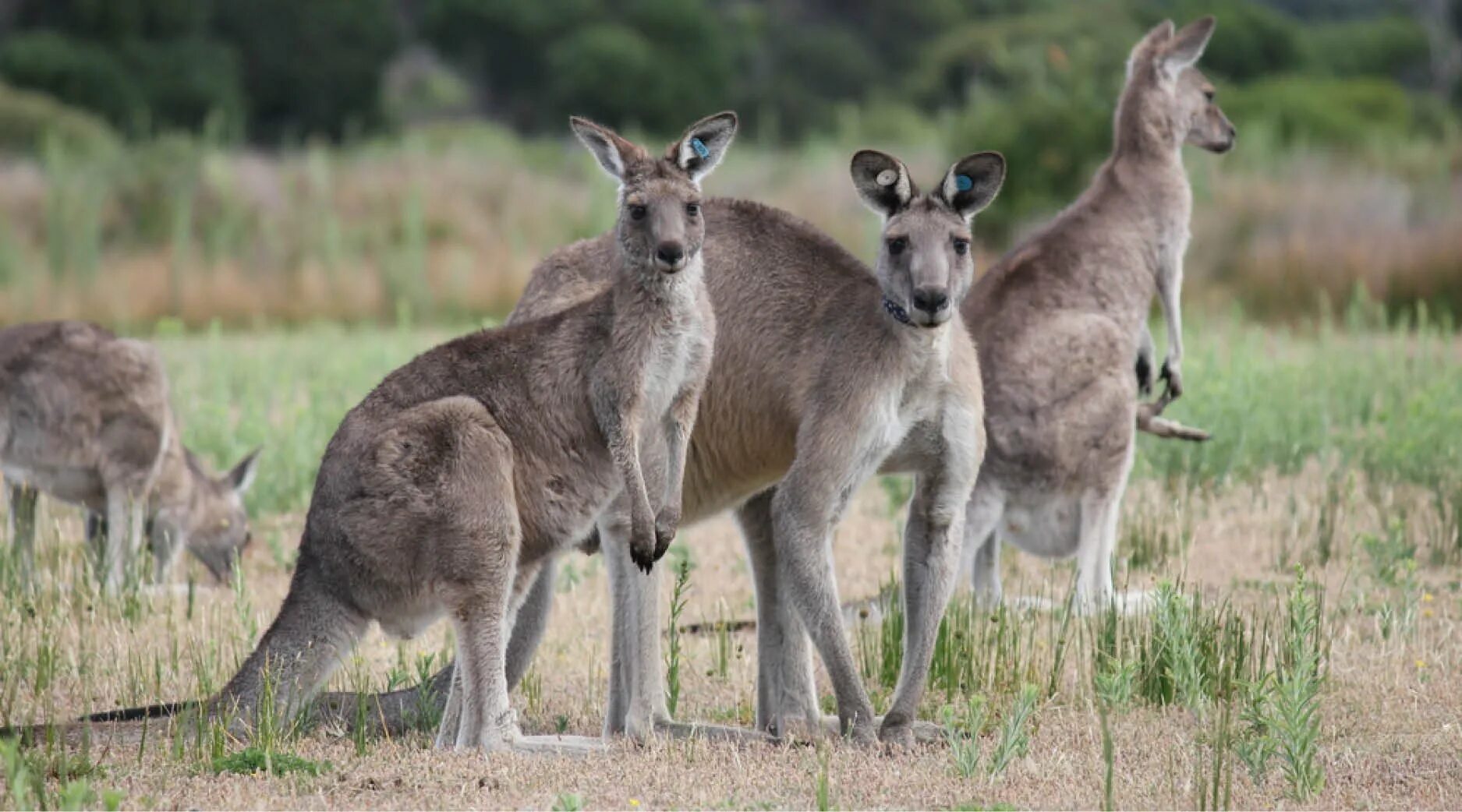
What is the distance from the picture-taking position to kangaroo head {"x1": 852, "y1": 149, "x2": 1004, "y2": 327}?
5113 mm

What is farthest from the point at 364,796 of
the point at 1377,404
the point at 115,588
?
the point at 1377,404

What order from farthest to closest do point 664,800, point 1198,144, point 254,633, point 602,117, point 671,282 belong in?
1. point 602,117
2. point 1198,144
3. point 254,633
4. point 671,282
5. point 664,800

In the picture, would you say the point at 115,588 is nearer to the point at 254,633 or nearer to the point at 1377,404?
the point at 254,633

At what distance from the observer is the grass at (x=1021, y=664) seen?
4.66 metres

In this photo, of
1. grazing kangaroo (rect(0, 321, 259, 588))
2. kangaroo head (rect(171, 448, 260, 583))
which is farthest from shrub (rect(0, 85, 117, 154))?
grazing kangaroo (rect(0, 321, 259, 588))

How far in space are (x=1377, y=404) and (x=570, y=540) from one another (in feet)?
22.2

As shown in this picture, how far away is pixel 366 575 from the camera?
481cm

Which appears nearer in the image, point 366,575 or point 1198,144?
point 366,575

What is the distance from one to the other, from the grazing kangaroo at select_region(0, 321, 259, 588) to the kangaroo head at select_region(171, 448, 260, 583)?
0.02 m

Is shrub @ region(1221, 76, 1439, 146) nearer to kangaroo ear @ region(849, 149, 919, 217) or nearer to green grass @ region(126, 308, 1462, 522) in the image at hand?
green grass @ region(126, 308, 1462, 522)

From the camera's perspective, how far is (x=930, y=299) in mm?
5074

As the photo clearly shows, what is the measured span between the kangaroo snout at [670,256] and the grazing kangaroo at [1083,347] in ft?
7.11

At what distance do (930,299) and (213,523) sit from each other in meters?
4.44

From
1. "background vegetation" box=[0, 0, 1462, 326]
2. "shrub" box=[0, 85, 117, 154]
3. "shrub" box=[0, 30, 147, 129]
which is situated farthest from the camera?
"shrub" box=[0, 30, 147, 129]
